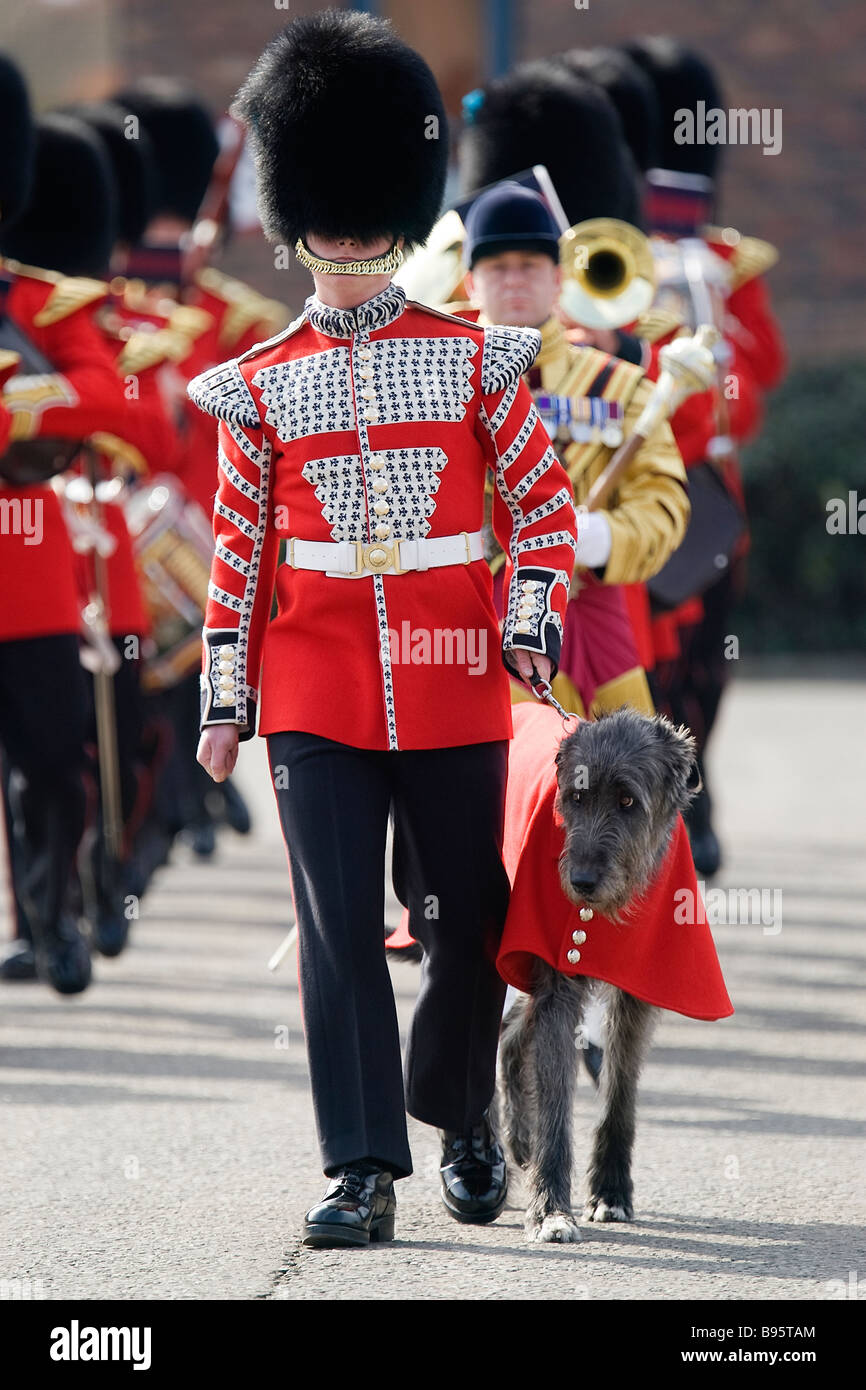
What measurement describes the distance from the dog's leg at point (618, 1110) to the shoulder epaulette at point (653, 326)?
2461 mm

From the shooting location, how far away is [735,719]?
14.7m

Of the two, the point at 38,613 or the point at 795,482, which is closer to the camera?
the point at 38,613

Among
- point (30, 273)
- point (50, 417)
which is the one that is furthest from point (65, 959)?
point (30, 273)

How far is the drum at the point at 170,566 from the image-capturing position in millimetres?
9203

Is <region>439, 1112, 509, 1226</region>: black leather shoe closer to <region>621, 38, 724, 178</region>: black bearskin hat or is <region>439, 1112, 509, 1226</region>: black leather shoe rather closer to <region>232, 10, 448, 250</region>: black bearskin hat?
<region>232, 10, 448, 250</region>: black bearskin hat

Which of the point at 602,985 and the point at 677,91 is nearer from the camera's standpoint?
the point at 602,985

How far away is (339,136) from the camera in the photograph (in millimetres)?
4746

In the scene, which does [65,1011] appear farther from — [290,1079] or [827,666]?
[827,666]

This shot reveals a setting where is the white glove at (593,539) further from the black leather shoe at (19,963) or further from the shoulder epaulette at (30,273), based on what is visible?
the black leather shoe at (19,963)

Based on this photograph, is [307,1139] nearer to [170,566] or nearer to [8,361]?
[8,361]

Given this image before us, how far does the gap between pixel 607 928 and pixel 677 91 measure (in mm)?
6446
